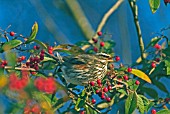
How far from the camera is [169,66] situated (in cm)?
212

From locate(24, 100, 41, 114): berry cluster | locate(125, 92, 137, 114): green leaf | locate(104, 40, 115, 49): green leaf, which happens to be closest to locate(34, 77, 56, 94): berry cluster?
locate(24, 100, 41, 114): berry cluster

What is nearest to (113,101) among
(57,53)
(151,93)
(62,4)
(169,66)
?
(151,93)

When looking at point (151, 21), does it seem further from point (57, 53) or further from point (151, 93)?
point (57, 53)

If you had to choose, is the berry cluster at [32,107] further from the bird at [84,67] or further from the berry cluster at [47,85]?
the bird at [84,67]

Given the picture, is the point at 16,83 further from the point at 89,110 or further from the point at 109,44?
the point at 109,44

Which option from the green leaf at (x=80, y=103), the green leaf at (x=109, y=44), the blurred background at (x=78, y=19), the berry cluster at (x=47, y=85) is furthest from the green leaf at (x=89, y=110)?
the blurred background at (x=78, y=19)

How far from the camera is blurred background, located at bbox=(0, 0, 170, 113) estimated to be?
3.50m

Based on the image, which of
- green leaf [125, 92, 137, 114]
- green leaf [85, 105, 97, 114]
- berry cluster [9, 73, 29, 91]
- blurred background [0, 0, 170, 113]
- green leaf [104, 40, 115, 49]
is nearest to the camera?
berry cluster [9, 73, 29, 91]

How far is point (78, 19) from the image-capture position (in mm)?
3527

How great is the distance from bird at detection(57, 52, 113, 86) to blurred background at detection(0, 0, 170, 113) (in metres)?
0.95

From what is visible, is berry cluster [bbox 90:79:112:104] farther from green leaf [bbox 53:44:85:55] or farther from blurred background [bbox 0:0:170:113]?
blurred background [bbox 0:0:170:113]

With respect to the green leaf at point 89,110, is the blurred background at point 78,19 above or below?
above

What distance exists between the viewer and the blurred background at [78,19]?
138 inches

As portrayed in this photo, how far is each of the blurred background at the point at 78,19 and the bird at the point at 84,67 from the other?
0.95 m
